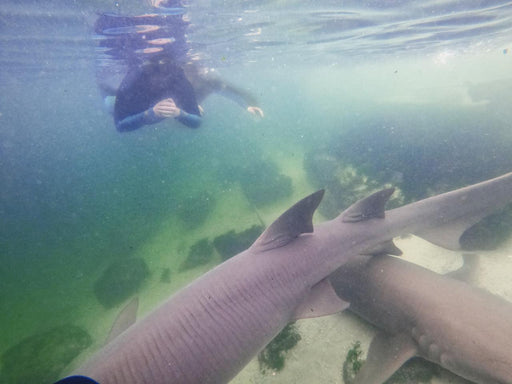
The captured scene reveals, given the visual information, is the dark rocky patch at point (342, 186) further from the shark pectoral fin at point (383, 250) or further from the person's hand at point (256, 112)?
the shark pectoral fin at point (383, 250)

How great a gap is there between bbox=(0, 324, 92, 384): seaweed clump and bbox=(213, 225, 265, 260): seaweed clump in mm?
4262

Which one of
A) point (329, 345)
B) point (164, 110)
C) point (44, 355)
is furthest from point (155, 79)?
point (329, 345)

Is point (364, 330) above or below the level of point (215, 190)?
above

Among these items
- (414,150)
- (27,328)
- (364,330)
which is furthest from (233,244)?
(414,150)

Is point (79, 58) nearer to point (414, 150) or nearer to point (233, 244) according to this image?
point (233, 244)

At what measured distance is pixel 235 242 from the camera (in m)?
8.44

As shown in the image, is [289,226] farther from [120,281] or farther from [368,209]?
[120,281]

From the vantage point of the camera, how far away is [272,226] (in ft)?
12.0

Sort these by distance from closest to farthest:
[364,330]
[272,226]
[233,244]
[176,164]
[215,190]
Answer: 1. [272,226]
2. [364,330]
3. [233,244]
4. [215,190]
5. [176,164]

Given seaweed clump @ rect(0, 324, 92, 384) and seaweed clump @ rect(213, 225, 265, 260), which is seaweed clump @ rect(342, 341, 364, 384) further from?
seaweed clump @ rect(0, 324, 92, 384)

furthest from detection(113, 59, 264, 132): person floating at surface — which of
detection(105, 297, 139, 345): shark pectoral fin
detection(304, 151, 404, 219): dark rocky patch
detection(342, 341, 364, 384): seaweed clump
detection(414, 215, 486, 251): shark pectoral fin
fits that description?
detection(342, 341, 364, 384): seaweed clump

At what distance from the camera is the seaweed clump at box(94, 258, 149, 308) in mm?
8930

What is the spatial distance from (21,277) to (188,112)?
11579mm

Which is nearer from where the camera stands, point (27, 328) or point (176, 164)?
point (27, 328)
